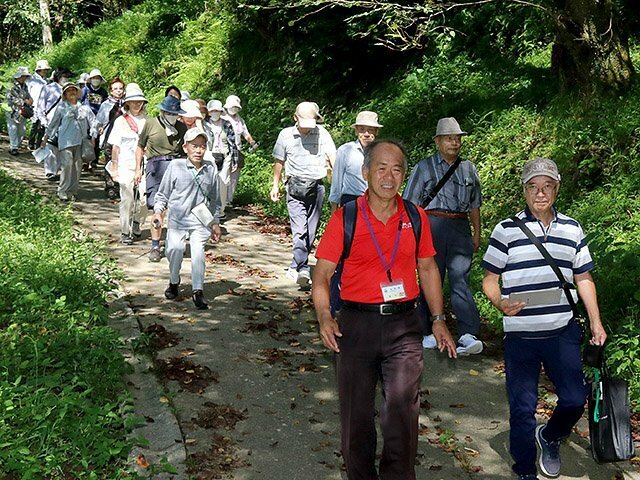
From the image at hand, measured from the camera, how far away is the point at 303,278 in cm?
1045

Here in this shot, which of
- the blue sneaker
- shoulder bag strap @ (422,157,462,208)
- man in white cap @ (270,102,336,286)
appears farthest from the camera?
man in white cap @ (270,102,336,286)

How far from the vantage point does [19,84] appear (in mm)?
19172

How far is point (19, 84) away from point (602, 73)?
12.7 metres

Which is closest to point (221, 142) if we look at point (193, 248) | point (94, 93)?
point (193, 248)

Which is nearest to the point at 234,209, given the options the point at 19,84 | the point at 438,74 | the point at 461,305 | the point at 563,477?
the point at 438,74

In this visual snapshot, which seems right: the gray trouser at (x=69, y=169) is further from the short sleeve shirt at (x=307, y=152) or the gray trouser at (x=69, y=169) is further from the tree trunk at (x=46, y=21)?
the tree trunk at (x=46, y=21)

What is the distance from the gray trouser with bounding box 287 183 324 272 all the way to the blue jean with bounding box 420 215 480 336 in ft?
8.49

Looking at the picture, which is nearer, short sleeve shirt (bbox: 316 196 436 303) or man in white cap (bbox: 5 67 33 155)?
short sleeve shirt (bbox: 316 196 436 303)

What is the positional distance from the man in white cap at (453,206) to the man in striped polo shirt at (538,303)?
7.54 ft

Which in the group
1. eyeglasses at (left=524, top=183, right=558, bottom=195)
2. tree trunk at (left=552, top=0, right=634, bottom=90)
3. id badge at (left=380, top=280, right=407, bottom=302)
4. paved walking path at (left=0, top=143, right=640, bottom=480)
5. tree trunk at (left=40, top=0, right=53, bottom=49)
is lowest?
paved walking path at (left=0, top=143, right=640, bottom=480)

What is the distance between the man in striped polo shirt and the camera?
5.38 meters

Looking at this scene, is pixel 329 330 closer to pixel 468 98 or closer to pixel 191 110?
pixel 191 110

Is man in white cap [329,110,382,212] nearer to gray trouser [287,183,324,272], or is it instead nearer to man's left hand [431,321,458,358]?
gray trouser [287,183,324,272]

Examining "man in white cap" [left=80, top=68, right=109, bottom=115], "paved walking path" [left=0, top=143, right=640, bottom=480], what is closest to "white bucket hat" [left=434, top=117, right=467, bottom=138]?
"paved walking path" [left=0, top=143, right=640, bottom=480]
